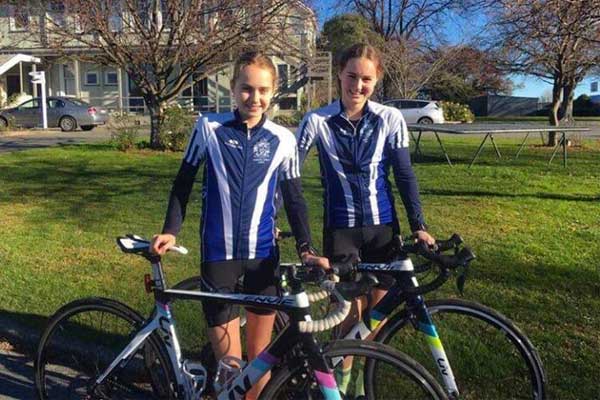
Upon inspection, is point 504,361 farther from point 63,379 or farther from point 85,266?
point 85,266

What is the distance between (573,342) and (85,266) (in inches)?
168

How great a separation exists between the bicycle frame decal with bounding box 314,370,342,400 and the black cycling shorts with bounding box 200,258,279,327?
1.50ft

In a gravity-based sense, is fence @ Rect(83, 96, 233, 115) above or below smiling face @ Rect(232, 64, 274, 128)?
above

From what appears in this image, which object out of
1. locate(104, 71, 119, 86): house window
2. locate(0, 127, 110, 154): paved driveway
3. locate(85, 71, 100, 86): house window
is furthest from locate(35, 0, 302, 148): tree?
locate(85, 71, 100, 86): house window

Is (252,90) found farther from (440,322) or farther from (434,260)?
(440,322)

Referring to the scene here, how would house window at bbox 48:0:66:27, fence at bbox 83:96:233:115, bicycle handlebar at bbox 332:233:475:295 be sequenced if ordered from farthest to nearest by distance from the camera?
fence at bbox 83:96:233:115 → house window at bbox 48:0:66:27 → bicycle handlebar at bbox 332:233:475:295

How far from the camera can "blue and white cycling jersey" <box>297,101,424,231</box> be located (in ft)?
10.4

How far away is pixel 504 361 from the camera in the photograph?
3.30 metres

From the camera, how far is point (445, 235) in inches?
281

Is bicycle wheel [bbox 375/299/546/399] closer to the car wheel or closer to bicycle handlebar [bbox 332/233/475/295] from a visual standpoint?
bicycle handlebar [bbox 332/233/475/295]

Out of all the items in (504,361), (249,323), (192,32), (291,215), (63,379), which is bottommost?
(63,379)

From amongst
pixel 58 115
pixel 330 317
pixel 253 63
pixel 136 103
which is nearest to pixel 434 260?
pixel 330 317

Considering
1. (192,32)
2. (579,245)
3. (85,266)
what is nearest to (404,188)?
(85,266)

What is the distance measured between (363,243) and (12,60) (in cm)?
3472
